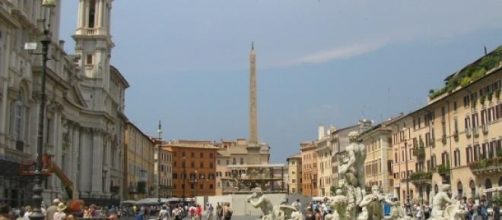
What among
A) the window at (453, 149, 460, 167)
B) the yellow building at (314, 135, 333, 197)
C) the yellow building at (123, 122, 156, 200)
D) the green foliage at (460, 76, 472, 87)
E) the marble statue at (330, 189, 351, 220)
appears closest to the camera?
the marble statue at (330, 189, 351, 220)

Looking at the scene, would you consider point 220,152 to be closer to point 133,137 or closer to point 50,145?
point 133,137

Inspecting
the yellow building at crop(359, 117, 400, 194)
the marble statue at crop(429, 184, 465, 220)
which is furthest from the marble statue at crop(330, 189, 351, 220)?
the yellow building at crop(359, 117, 400, 194)

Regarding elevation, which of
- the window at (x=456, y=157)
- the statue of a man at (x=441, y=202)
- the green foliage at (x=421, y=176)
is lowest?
the statue of a man at (x=441, y=202)

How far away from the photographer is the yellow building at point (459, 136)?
46188mm

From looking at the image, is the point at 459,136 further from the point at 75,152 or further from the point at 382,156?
the point at 75,152

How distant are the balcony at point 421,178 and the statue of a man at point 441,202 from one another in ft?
146

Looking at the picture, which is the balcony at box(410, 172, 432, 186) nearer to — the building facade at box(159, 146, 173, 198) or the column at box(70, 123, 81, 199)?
the column at box(70, 123, 81, 199)

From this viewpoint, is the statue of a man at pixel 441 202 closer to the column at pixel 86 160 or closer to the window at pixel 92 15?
the column at pixel 86 160

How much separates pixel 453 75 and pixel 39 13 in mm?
35740

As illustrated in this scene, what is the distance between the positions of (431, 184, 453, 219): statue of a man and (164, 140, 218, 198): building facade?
116319 mm

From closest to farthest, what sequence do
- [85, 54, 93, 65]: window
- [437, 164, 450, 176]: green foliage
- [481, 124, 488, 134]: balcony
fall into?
[481, 124, 488, 134]: balcony < [437, 164, 450, 176]: green foliage < [85, 54, 93, 65]: window

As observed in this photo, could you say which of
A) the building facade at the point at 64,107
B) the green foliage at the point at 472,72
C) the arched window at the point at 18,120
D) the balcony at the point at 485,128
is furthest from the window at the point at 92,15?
the balcony at the point at 485,128

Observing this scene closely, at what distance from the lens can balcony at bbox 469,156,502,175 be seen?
44.3m

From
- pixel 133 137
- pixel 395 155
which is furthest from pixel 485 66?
pixel 133 137
